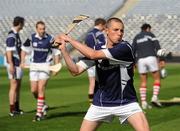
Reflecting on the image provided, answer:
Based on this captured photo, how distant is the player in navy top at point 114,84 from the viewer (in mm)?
7418

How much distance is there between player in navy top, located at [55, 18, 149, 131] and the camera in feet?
24.3

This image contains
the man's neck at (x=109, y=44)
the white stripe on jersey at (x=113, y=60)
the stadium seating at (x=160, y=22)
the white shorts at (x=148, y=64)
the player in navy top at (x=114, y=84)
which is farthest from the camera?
the stadium seating at (x=160, y=22)

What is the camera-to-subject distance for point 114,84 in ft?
24.8

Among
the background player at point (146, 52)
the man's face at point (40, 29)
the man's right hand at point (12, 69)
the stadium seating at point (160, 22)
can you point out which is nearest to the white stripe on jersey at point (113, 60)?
the man's face at point (40, 29)

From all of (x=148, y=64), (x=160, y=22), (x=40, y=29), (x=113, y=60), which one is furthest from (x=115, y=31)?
(x=160, y=22)

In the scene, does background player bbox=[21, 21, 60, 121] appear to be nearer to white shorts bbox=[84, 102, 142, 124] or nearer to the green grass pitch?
the green grass pitch

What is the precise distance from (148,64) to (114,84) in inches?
320

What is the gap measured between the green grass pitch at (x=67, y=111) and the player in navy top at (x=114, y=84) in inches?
Answer: 167

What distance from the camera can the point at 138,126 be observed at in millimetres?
7328

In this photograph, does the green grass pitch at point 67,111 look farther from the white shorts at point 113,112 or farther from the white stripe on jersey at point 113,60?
the white stripe on jersey at point 113,60

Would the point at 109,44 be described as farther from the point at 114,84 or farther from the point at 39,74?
the point at 39,74

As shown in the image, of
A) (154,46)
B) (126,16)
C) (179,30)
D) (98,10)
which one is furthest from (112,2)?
(154,46)

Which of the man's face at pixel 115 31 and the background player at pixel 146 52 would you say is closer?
the man's face at pixel 115 31

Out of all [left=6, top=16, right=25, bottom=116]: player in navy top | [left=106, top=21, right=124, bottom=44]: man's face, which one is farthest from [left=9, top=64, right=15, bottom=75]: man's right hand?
[left=106, top=21, right=124, bottom=44]: man's face
